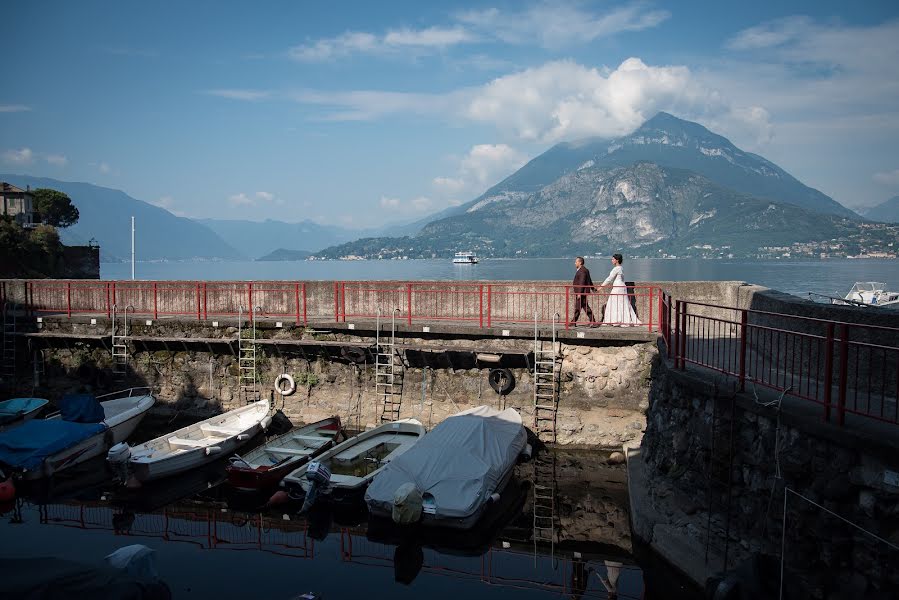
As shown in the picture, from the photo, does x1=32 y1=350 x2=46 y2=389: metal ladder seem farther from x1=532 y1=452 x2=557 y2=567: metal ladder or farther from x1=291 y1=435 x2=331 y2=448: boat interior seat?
x1=532 y1=452 x2=557 y2=567: metal ladder

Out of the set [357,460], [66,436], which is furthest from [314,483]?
[66,436]

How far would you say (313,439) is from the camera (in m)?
15.1

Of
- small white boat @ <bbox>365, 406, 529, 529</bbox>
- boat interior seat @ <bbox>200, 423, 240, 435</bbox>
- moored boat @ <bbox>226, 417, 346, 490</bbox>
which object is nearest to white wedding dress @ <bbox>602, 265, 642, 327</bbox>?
small white boat @ <bbox>365, 406, 529, 529</bbox>

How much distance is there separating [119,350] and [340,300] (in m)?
6.77

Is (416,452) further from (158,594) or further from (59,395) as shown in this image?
(59,395)

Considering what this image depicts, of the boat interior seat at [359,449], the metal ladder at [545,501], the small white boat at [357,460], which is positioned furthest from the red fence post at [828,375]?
the boat interior seat at [359,449]

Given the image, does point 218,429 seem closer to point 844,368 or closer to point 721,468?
point 721,468

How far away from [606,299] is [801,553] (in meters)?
9.72

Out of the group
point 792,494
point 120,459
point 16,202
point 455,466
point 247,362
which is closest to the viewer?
point 792,494

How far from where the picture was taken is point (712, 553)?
8.81 metres

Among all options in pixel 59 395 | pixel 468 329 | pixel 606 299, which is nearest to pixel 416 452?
pixel 468 329

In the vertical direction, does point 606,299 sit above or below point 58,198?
below

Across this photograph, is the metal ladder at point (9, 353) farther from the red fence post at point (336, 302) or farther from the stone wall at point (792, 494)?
the stone wall at point (792, 494)

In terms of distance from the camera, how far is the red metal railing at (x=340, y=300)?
1656 cm
